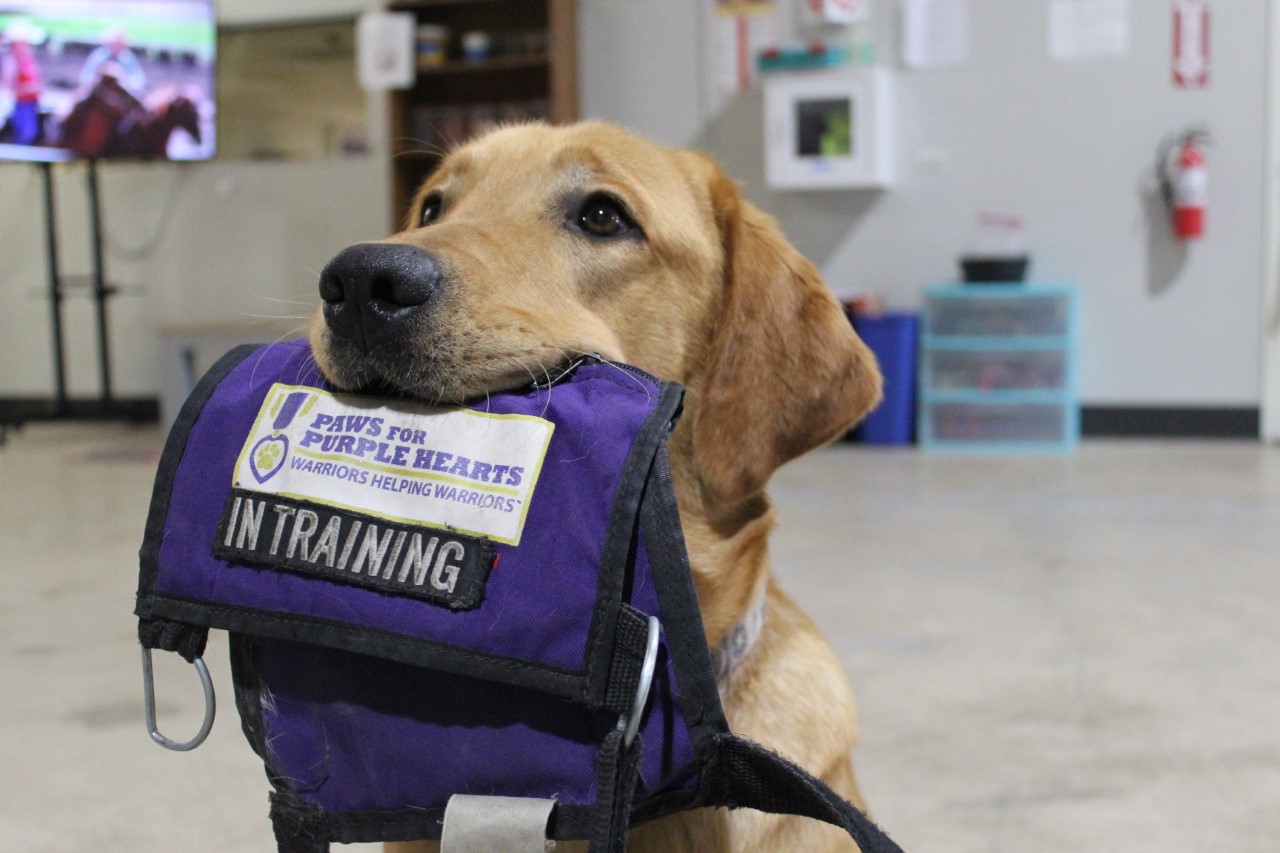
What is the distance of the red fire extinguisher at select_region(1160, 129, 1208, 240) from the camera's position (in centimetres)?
573

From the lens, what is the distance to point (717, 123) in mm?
6770

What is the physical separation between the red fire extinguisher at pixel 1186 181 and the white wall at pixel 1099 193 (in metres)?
0.08

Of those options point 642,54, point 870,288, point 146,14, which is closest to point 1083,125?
point 870,288

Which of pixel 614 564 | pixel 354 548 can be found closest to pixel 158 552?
pixel 354 548

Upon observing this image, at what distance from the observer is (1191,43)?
5.87 metres

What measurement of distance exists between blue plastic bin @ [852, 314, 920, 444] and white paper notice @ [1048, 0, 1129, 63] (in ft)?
5.18

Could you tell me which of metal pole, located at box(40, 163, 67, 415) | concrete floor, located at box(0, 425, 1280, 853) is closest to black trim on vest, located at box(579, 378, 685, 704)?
concrete floor, located at box(0, 425, 1280, 853)

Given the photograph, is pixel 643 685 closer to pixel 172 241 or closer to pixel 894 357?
pixel 894 357

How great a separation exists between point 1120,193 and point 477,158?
5.23 m

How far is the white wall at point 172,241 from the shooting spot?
24.2 ft

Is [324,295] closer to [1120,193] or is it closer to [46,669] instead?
[46,669]

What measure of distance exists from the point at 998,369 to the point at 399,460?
5.36 m

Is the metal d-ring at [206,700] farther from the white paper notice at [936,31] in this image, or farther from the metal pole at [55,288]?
the metal pole at [55,288]

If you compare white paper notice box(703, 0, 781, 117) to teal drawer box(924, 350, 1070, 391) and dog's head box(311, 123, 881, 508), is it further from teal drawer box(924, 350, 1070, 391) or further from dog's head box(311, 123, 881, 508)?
dog's head box(311, 123, 881, 508)
